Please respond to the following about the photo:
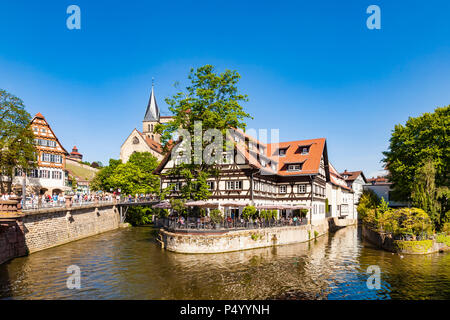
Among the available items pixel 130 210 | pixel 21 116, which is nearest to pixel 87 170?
pixel 130 210

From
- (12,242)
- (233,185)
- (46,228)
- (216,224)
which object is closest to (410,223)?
(216,224)

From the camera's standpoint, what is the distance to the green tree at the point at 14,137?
34156mm

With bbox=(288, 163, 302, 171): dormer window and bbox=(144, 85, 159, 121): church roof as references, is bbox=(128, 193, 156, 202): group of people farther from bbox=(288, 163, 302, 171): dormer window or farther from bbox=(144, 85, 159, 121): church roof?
bbox=(144, 85, 159, 121): church roof

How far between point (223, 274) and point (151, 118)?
99.9 m

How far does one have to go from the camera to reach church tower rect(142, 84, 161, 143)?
371ft

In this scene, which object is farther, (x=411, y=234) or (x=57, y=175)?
(x=57, y=175)

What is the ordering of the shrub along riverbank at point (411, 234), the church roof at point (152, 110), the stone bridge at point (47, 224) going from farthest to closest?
the church roof at point (152, 110)
the shrub along riverbank at point (411, 234)
the stone bridge at point (47, 224)

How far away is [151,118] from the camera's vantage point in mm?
114562

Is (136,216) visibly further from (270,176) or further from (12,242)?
(12,242)

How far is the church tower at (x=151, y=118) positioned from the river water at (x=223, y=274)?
85027 mm

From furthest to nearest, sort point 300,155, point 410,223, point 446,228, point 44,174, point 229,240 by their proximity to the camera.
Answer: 1. point 44,174
2. point 300,155
3. point 446,228
4. point 410,223
5. point 229,240

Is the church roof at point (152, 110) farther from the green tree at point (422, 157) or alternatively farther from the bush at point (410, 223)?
the bush at point (410, 223)

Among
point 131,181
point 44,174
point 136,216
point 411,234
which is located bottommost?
point 136,216

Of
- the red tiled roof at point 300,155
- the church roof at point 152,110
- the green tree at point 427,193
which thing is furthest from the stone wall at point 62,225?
the church roof at point 152,110
